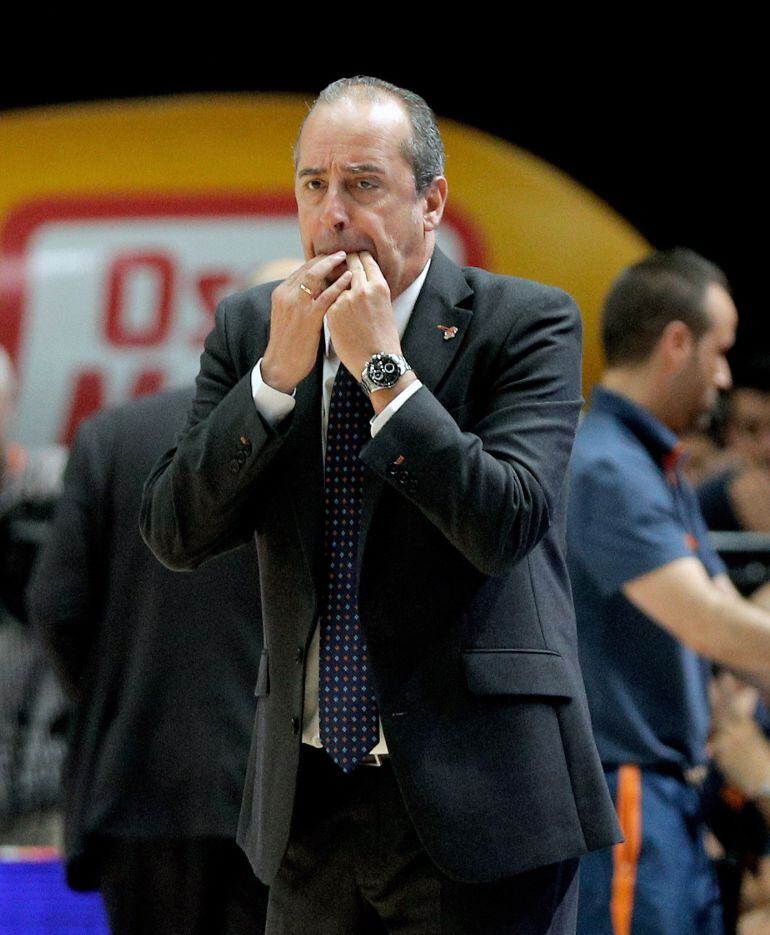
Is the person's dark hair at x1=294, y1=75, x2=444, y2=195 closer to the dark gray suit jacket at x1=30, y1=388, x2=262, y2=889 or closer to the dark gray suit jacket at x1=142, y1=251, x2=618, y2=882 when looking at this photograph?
the dark gray suit jacket at x1=142, y1=251, x2=618, y2=882

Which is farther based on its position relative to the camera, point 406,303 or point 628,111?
point 628,111

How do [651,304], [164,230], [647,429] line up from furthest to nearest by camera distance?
[164,230], [651,304], [647,429]

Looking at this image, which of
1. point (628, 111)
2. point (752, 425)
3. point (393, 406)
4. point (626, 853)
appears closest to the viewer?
point (393, 406)

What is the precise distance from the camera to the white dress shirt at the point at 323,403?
1675 mm

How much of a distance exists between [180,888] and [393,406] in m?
1.35

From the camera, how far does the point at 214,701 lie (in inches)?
104

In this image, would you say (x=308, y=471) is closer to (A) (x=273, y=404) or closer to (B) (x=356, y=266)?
(A) (x=273, y=404)

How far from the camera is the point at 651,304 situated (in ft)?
10.3

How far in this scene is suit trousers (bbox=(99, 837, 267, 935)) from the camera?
262 centimetres

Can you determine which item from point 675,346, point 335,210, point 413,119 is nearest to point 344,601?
point 335,210

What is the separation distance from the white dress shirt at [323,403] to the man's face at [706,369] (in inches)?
53.6

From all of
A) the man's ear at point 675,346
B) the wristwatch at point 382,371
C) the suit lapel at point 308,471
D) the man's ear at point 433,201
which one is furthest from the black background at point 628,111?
the wristwatch at point 382,371

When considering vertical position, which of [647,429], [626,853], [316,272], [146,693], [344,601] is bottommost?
[626,853]

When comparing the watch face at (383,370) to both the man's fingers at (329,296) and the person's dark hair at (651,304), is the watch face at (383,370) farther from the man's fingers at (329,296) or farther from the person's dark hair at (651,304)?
the person's dark hair at (651,304)
